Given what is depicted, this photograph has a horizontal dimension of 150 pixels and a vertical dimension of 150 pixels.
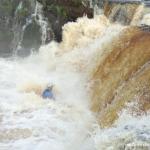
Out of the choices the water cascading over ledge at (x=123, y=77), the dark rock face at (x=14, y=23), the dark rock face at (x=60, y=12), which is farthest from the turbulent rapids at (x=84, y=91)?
the dark rock face at (x=14, y=23)

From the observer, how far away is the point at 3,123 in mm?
8859

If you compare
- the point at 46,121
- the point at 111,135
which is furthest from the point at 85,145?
the point at 46,121

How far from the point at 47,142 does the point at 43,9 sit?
6.01 m

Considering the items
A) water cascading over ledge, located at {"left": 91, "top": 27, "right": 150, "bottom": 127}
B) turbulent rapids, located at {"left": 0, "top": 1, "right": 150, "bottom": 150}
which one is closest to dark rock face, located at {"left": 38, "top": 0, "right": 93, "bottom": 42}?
turbulent rapids, located at {"left": 0, "top": 1, "right": 150, "bottom": 150}

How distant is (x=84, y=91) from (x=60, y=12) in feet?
11.9

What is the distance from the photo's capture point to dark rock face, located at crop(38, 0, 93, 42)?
13.2 m

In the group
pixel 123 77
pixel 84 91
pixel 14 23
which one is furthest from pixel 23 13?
pixel 123 77

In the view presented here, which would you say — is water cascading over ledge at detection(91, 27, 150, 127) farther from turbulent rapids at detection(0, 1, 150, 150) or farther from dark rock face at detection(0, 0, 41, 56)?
dark rock face at detection(0, 0, 41, 56)

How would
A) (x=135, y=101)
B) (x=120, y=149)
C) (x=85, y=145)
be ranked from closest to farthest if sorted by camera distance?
(x=120, y=149) < (x=85, y=145) < (x=135, y=101)

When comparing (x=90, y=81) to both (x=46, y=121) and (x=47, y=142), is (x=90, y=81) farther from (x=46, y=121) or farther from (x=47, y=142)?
(x=47, y=142)

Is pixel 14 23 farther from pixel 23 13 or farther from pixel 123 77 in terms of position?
pixel 123 77

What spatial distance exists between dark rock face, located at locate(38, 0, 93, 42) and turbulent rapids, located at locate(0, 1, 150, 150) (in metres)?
0.32

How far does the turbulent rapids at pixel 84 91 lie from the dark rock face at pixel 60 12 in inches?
12.7

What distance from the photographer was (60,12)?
13242 mm
